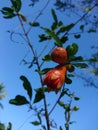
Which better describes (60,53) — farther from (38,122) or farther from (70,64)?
(38,122)

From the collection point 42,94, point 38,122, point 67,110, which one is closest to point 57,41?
point 42,94

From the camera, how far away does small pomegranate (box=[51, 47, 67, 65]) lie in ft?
3.51

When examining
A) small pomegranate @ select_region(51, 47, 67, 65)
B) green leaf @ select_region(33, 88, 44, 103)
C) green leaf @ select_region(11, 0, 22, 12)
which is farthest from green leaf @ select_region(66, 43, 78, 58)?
green leaf @ select_region(11, 0, 22, 12)

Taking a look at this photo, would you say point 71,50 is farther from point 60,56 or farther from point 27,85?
point 27,85

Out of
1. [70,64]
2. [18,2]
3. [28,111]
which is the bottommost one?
[28,111]

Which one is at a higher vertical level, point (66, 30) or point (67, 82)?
point (66, 30)

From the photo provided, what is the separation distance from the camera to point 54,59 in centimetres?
109

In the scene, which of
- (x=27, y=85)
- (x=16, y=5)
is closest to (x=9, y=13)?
(x=16, y=5)

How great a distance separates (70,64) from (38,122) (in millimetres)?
398

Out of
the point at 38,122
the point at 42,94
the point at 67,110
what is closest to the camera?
the point at 42,94

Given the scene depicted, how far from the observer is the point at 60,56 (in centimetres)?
107

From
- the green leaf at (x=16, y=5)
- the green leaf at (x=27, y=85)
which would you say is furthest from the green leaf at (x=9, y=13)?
the green leaf at (x=27, y=85)

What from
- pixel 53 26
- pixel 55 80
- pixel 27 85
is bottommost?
pixel 55 80

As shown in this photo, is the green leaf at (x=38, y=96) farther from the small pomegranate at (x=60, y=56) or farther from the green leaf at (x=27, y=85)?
the small pomegranate at (x=60, y=56)
